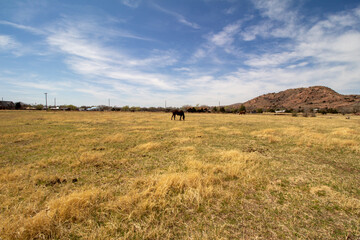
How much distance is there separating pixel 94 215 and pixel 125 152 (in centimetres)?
458

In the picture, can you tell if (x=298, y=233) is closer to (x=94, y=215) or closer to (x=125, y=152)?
(x=94, y=215)

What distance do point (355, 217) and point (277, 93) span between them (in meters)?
164

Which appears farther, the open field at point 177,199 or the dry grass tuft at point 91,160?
the dry grass tuft at point 91,160

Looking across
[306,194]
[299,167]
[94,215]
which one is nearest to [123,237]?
[94,215]

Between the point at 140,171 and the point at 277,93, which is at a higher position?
the point at 277,93

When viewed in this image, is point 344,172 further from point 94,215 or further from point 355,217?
point 94,215

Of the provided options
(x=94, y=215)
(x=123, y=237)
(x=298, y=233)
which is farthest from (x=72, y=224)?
(x=298, y=233)

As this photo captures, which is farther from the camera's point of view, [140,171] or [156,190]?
[140,171]

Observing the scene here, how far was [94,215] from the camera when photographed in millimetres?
3072

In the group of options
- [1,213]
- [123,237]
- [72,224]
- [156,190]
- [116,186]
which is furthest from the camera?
[116,186]

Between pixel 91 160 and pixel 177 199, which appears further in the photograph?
pixel 91 160

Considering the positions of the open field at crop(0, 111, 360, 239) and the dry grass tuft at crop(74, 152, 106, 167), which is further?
the dry grass tuft at crop(74, 152, 106, 167)

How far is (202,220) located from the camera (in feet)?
Result: 9.59

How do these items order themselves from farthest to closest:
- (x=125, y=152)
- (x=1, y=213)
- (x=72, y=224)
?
(x=125, y=152) < (x=1, y=213) < (x=72, y=224)
